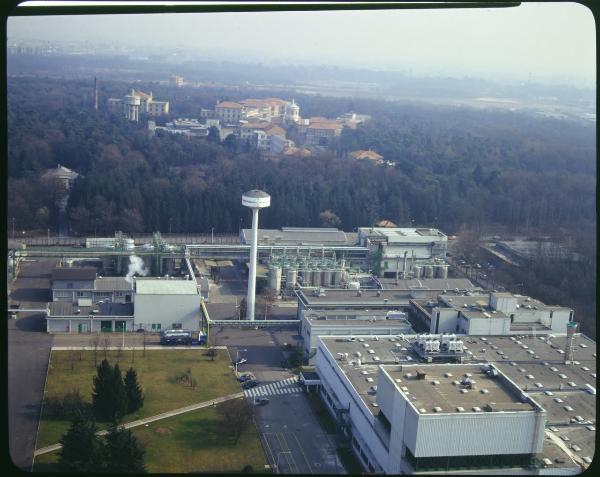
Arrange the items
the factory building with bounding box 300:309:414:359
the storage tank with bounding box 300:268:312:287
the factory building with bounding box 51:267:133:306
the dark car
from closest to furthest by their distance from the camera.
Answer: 1. the dark car
2. the factory building with bounding box 300:309:414:359
3. the factory building with bounding box 51:267:133:306
4. the storage tank with bounding box 300:268:312:287

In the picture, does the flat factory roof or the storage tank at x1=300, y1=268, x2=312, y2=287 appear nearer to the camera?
the flat factory roof

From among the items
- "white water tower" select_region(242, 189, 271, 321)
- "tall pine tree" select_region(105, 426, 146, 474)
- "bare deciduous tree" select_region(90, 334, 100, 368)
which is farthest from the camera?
"white water tower" select_region(242, 189, 271, 321)

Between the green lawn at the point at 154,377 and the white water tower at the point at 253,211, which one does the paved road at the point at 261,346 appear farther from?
the white water tower at the point at 253,211

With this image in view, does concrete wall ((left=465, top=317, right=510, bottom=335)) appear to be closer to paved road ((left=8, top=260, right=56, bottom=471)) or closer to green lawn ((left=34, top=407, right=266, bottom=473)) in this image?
green lawn ((left=34, top=407, right=266, bottom=473))

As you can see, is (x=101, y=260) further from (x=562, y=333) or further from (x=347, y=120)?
(x=347, y=120)

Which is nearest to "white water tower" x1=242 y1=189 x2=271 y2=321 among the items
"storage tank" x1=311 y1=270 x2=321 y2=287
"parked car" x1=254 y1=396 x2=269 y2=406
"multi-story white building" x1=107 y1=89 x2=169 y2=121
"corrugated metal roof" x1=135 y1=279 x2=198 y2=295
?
"corrugated metal roof" x1=135 y1=279 x2=198 y2=295

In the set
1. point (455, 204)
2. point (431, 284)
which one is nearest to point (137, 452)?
point (431, 284)

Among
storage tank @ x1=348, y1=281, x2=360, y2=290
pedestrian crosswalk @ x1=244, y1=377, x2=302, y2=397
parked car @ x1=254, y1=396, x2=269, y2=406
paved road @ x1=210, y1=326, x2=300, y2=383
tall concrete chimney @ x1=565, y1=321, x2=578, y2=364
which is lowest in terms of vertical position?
paved road @ x1=210, y1=326, x2=300, y2=383
